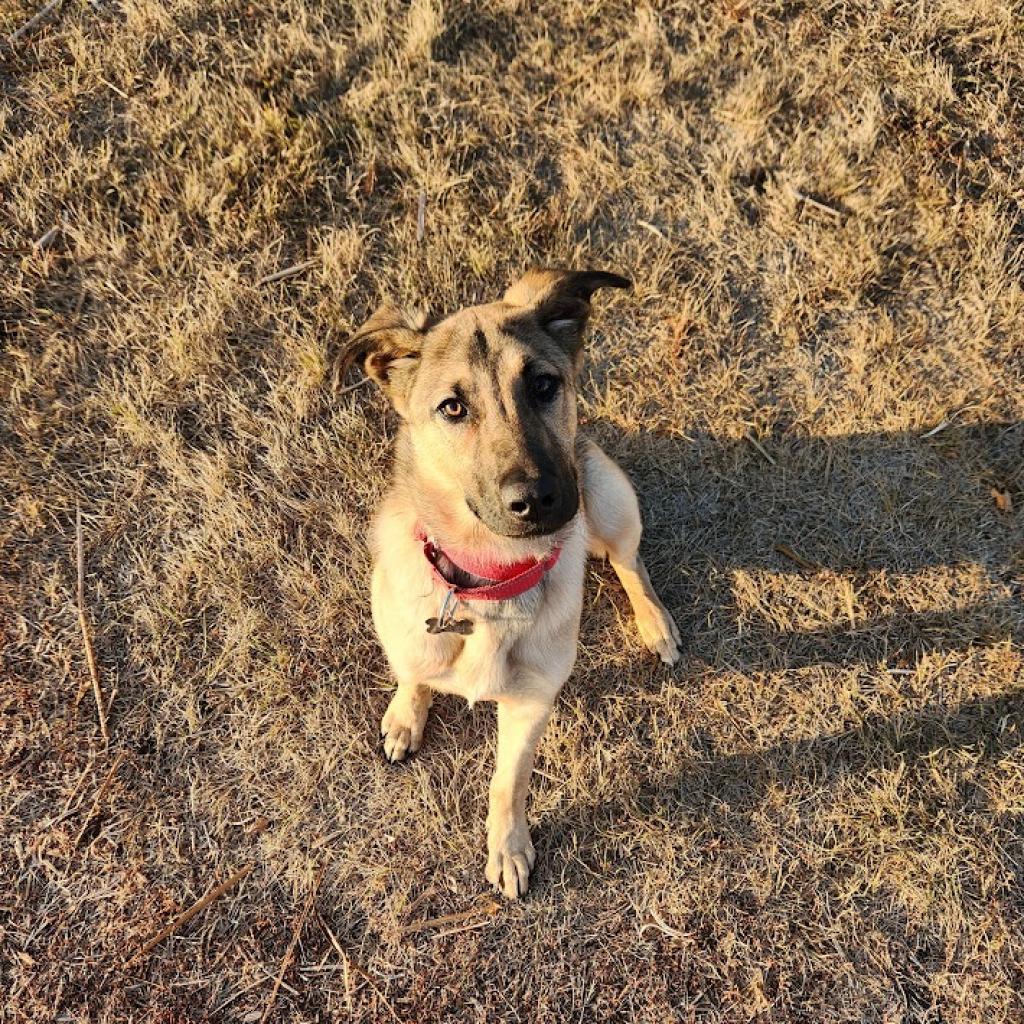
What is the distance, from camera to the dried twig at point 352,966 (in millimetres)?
3578

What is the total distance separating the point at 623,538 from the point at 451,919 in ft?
6.48

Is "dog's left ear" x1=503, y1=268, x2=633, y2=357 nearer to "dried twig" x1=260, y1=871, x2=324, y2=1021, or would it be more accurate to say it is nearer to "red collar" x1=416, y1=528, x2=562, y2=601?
"red collar" x1=416, y1=528, x2=562, y2=601

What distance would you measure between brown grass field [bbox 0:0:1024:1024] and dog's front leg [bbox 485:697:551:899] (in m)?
0.15

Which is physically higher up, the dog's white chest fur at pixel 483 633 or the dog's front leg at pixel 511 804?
the dog's white chest fur at pixel 483 633

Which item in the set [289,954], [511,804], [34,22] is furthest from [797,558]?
[34,22]

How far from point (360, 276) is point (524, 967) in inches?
151

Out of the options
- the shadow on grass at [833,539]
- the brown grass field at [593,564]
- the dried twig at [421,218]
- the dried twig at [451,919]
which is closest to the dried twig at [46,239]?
the brown grass field at [593,564]

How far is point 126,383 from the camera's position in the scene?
4.56m

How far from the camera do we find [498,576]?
2.93 m

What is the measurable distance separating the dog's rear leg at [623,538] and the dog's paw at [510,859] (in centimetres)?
116

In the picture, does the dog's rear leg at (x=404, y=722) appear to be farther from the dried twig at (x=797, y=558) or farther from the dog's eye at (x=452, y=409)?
the dried twig at (x=797, y=558)

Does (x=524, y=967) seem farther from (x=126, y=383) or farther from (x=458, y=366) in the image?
(x=126, y=383)

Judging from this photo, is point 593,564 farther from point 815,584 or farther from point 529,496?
point 529,496

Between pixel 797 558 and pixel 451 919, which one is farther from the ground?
pixel 797 558
